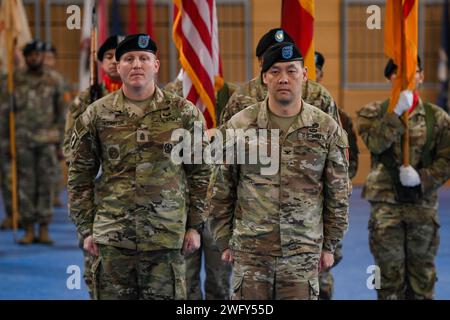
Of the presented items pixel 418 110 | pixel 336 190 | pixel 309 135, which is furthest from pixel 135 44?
pixel 418 110

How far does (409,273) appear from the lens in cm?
663

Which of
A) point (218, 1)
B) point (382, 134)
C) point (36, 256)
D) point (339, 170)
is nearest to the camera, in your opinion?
point (339, 170)

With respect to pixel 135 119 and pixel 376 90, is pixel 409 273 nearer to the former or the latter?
pixel 135 119

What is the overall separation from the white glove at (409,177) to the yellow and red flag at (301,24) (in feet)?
3.04

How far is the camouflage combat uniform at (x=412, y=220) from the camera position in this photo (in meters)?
6.58

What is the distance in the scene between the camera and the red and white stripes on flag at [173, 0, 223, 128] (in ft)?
20.7

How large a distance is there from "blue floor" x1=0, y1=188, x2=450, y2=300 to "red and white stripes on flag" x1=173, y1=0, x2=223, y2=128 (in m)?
1.28

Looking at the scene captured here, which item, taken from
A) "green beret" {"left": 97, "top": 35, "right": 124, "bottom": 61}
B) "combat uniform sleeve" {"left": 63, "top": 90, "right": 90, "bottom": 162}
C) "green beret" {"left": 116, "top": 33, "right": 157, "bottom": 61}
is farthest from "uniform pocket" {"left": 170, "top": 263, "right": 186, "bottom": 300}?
"green beret" {"left": 97, "top": 35, "right": 124, "bottom": 61}

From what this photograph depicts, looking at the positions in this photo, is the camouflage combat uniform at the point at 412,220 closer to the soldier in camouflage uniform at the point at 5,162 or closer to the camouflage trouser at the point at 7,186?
the soldier in camouflage uniform at the point at 5,162

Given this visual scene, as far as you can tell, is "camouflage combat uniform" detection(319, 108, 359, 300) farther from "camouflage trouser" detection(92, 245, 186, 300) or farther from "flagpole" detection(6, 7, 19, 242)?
"flagpole" detection(6, 7, 19, 242)

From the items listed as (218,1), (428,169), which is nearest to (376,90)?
(218,1)

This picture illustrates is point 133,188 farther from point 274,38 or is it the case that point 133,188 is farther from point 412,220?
point 412,220

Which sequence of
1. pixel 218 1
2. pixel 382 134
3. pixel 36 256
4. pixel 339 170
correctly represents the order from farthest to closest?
pixel 218 1 → pixel 36 256 → pixel 382 134 → pixel 339 170

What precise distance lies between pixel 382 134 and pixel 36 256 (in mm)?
4125
